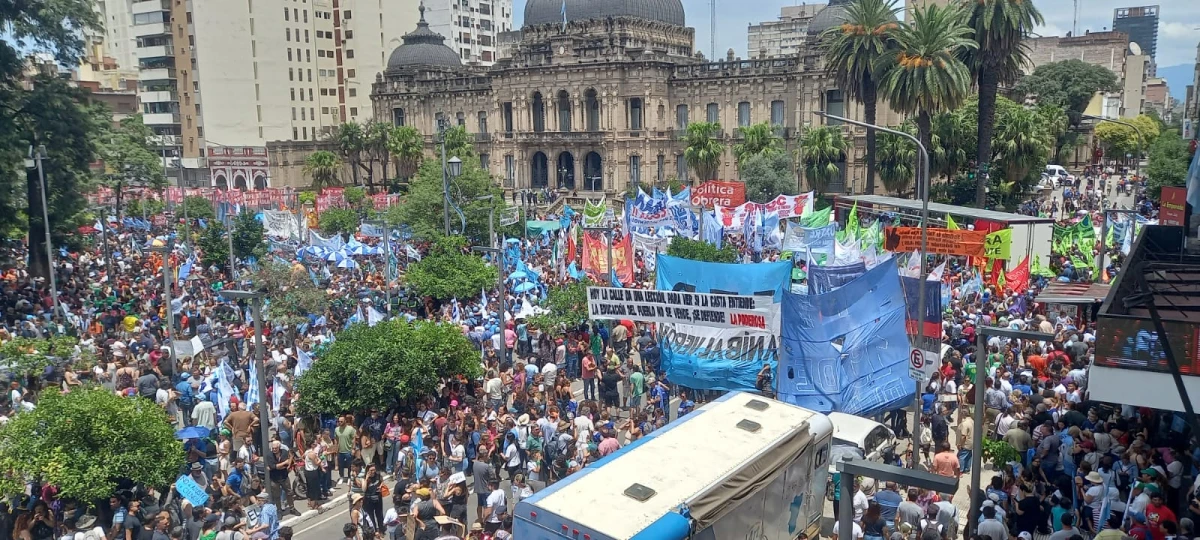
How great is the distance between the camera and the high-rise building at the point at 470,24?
10712cm

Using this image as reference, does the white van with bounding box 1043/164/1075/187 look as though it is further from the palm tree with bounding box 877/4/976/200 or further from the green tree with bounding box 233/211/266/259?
the green tree with bounding box 233/211/266/259

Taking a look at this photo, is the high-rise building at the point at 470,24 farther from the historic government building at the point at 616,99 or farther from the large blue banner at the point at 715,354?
the large blue banner at the point at 715,354

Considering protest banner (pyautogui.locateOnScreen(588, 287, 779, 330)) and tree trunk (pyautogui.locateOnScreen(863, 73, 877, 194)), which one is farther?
tree trunk (pyautogui.locateOnScreen(863, 73, 877, 194))

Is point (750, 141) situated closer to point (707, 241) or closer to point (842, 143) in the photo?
point (842, 143)

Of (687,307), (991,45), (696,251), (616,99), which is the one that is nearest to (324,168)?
(616,99)

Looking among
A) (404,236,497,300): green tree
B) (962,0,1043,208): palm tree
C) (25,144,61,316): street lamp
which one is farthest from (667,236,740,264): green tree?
(25,144,61,316): street lamp

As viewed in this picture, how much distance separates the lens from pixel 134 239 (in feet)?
157

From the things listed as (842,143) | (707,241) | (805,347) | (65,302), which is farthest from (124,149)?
(805,347)

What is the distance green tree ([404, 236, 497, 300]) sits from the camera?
95.3 feet

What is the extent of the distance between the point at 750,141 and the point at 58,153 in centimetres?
3676

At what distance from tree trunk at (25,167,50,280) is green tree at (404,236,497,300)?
1422cm

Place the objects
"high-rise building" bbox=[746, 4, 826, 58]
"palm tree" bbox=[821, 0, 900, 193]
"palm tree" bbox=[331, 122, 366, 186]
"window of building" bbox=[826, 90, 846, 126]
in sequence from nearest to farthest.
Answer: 1. "palm tree" bbox=[821, 0, 900, 193]
2. "window of building" bbox=[826, 90, 846, 126]
3. "palm tree" bbox=[331, 122, 366, 186]
4. "high-rise building" bbox=[746, 4, 826, 58]

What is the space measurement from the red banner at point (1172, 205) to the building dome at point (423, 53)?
6476 centimetres

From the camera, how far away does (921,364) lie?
15.9 meters
